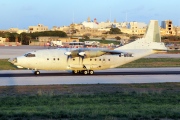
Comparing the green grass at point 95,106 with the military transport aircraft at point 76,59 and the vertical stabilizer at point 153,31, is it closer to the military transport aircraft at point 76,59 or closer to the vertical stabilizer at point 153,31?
the military transport aircraft at point 76,59

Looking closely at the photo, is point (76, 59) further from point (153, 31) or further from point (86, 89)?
point (86, 89)

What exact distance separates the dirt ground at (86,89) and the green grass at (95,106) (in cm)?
214

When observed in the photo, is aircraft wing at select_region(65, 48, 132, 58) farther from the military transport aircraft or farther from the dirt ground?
the dirt ground

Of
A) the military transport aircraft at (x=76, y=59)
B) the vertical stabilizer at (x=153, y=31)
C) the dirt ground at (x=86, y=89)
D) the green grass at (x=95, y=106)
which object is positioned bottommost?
the green grass at (x=95, y=106)

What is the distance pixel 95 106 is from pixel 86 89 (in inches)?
317

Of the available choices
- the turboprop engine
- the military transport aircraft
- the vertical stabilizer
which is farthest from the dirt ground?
the vertical stabilizer

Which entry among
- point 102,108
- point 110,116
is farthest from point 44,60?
point 110,116

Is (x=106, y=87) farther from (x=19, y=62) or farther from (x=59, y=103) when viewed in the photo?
(x=19, y=62)

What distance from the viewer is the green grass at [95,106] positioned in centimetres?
1508

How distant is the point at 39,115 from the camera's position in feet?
49.6

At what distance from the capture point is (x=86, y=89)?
84.7ft

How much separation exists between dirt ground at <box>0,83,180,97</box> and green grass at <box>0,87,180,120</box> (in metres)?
2.14

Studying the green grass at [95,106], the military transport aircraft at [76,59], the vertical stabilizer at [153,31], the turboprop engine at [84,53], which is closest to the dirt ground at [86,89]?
the green grass at [95,106]

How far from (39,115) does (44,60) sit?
2050cm
